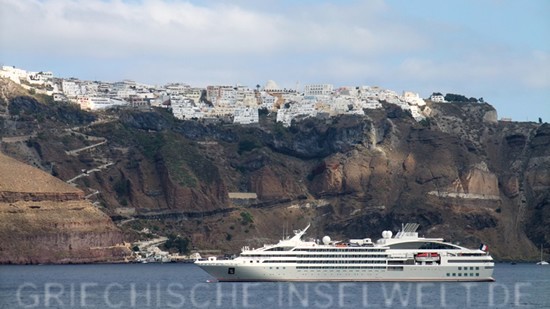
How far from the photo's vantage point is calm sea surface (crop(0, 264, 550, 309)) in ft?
353

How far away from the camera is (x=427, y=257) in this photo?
129000 mm

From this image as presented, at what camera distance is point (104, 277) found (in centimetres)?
14288

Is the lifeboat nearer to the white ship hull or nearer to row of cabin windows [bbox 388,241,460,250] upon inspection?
the white ship hull

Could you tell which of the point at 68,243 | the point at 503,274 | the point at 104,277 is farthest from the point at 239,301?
the point at 68,243

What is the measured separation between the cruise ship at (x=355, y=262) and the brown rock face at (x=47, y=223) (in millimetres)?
44216

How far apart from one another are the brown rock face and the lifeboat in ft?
176

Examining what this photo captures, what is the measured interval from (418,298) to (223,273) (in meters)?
20.5

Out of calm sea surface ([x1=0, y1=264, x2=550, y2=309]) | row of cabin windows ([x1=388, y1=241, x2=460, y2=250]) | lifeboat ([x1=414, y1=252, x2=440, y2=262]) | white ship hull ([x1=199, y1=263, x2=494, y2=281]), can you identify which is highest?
row of cabin windows ([x1=388, y1=241, x2=460, y2=250])

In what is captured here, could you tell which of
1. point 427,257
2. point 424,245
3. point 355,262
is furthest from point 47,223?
point 427,257

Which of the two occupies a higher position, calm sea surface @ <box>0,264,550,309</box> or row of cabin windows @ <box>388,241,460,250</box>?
row of cabin windows @ <box>388,241,460,250</box>

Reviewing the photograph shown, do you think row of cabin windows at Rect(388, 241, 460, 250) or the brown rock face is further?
the brown rock face

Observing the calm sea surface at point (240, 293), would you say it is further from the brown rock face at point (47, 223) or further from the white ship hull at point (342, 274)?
the brown rock face at point (47, 223)

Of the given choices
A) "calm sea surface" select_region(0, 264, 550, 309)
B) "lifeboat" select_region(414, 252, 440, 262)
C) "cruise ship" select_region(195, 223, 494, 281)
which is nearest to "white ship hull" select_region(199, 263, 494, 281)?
"cruise ship" select_region(195, 223, 494, 281)

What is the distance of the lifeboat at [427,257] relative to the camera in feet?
422
